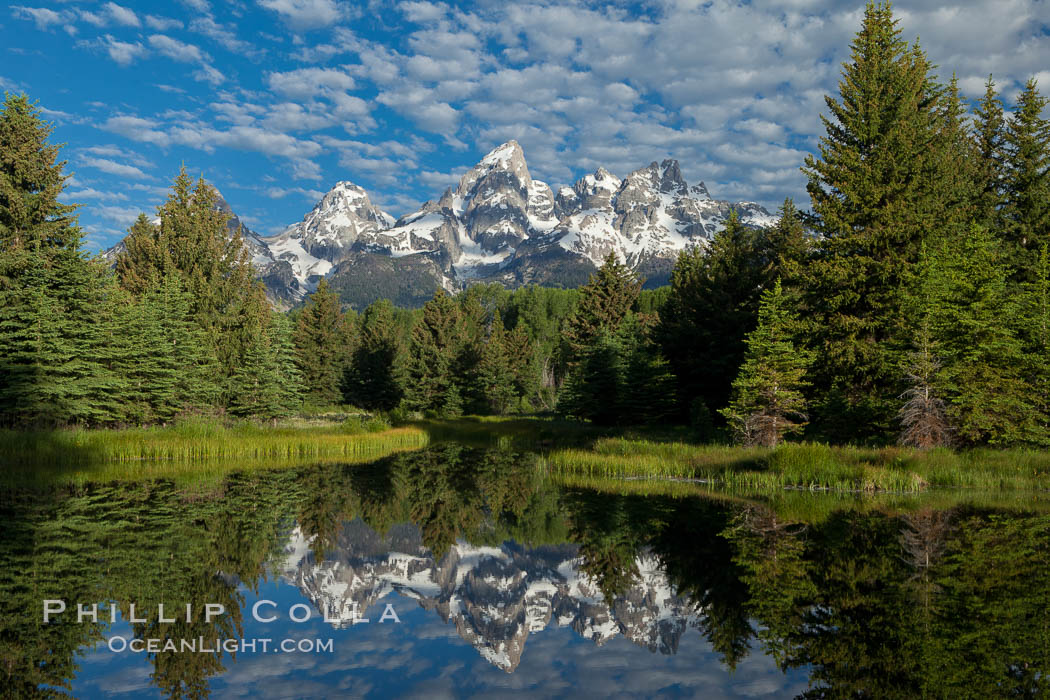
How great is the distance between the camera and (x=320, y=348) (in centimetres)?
7762

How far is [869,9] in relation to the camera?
35.7 metres

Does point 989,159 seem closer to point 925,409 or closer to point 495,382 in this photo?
point 925,409

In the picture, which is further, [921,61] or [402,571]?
[921,61]

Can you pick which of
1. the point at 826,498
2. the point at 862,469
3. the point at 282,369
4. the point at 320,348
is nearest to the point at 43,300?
the point at 282,369

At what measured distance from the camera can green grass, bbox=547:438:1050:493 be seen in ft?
72.2

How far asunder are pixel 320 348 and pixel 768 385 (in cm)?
5993

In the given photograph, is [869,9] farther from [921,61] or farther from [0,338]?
[0,338]

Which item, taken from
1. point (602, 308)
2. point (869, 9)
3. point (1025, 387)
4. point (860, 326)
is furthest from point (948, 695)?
point (602, 308)

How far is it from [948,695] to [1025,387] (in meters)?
25.1

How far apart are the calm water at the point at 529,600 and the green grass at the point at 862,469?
3042mm

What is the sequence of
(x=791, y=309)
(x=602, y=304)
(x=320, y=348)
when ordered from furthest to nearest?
(x=320, y=348) → (x=602, y=304) → (x=791, y=309)

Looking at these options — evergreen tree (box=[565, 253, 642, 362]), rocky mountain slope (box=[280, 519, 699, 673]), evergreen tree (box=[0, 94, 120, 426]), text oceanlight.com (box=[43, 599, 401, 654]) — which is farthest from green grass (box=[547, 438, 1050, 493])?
evergreen tree (box=[565, 253, 642, 362])

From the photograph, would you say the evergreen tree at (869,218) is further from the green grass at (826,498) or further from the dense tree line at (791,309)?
the green grass at (826,498)

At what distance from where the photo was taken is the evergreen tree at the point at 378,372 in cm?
7988
